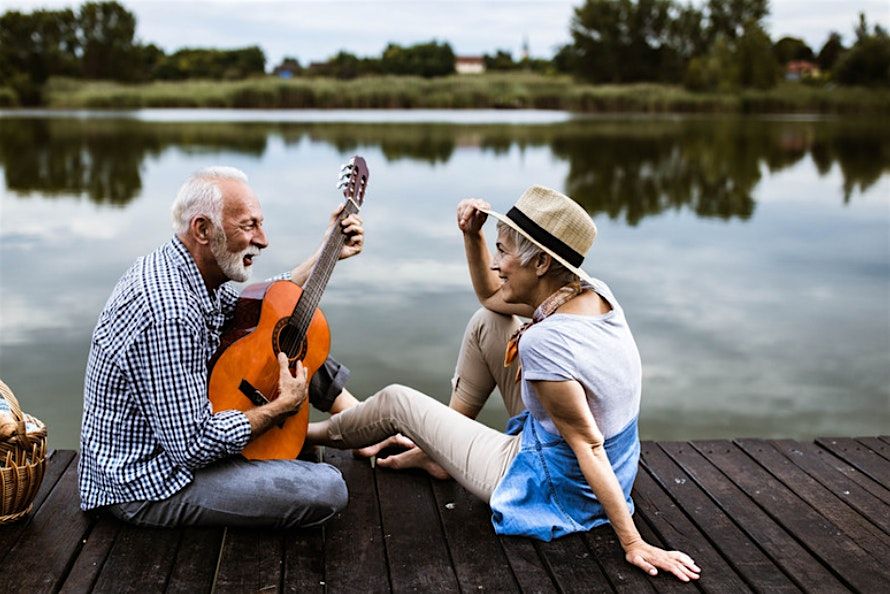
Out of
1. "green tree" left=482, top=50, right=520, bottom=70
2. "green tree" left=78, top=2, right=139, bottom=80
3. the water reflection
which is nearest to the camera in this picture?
the water reflection

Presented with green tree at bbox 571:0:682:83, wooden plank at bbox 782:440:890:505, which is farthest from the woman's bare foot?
green tree at bbox 571:0:682:83

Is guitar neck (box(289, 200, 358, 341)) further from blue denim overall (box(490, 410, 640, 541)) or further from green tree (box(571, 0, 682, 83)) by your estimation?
green tree (box(571, 0, 682, 83))

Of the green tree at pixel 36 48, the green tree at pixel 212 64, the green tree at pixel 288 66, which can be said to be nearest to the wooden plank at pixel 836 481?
the green tree at pixel 36 48

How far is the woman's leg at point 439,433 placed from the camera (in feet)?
10.0

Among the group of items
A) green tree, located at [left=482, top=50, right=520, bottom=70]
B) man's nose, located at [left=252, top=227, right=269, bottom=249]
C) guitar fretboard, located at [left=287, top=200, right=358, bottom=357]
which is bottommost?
guitar fretboard, located at [left=287, top=200, right=358, bottom=357]

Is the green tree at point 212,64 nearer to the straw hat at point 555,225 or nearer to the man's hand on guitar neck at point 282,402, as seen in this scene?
the man's hand on guitar neck at point 282,402

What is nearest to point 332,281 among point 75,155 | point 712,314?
point 712,314

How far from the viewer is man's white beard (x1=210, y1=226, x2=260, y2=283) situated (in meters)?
2.84

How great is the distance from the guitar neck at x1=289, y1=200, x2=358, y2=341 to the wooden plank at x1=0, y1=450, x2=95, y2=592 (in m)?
0.92

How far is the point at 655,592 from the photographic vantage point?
8.83 ft

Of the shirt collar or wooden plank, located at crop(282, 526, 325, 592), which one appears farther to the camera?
the shirt collar

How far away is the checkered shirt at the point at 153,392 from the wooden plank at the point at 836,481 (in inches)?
84.8

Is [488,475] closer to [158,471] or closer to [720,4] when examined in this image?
[158,471]

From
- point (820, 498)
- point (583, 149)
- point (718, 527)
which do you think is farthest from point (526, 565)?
point (583, 149)
